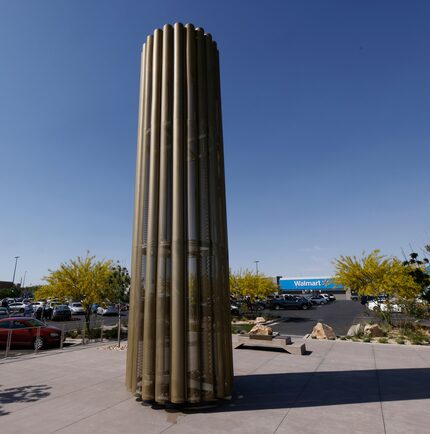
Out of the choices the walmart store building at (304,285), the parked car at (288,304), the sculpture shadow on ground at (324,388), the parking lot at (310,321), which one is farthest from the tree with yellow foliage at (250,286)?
the walmart store building at (304,285)

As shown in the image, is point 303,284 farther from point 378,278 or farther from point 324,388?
point 324,388

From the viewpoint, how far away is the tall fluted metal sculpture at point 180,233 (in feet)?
19.0

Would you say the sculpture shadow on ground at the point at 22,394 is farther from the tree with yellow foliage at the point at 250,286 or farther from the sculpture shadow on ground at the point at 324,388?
the tree with yellow foliage at the point at 250,286

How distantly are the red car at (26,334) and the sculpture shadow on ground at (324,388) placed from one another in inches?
395

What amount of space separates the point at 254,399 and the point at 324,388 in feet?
5.93

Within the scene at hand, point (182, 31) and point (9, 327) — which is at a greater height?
point (182, 31)

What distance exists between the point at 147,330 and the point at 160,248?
1585 millimetres

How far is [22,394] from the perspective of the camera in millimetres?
6762

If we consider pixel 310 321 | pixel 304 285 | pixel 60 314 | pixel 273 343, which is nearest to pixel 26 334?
pixel 273 343

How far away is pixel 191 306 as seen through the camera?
593cm

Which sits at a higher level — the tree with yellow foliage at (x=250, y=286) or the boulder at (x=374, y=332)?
the tree with yellow foliage at (x=250, y=286)

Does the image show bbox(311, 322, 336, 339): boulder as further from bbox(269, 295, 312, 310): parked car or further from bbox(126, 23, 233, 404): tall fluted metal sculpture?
bbox(269, 295, 312, 310): parked car

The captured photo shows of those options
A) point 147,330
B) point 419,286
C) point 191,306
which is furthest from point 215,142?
→ point 419,286

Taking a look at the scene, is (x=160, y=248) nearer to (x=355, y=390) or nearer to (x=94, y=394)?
(x=94, y=394)
